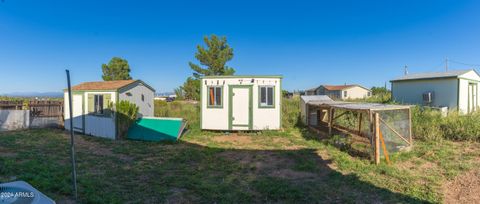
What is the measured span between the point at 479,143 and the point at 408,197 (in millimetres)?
5637

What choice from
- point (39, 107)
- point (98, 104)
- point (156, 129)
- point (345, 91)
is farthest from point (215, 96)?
point (345, 91)

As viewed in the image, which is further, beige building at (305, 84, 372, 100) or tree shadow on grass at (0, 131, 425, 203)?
beige building at (305, 84, 372, 100)

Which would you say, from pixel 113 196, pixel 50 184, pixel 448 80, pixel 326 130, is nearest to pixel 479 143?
pixel 326 130

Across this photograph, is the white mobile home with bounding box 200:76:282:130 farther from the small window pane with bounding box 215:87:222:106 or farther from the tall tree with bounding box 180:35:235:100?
the tall tree with bounding box 180:35:235:100

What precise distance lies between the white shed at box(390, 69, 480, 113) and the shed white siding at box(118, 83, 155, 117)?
1426cm

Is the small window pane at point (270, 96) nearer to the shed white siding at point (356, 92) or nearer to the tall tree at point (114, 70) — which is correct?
the tall tree at point (114, 70)

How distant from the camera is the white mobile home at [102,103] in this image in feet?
29.1

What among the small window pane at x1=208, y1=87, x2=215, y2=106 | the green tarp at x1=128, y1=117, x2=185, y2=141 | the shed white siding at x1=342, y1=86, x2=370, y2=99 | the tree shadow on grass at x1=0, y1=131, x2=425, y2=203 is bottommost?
the tree shadow on grass at x1=0, y1=131, x2=425, y2=203

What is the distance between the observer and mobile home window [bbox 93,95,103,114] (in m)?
9.23

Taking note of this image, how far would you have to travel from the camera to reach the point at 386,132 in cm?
623

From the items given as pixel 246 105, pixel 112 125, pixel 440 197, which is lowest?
pixel 440 197

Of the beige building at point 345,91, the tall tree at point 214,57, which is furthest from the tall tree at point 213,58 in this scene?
the beige building at point 345,91

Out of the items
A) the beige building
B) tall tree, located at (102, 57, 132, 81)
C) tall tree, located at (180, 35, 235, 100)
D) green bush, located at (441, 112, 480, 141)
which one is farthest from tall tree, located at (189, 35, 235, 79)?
the beige building

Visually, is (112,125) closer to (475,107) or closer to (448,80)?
(448,80)
